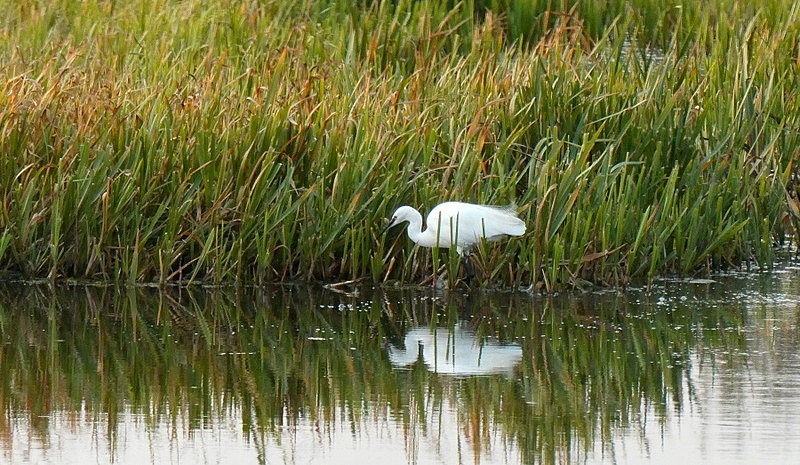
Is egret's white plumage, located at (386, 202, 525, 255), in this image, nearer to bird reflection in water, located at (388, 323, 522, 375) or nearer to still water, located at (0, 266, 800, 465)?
still water, located at (0, 266, 800, 465)

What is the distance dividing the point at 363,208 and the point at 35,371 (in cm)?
222

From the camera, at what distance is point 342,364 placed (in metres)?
5.80

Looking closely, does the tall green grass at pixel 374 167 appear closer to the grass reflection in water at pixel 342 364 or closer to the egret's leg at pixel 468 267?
the egret's leg at pixel 468 267

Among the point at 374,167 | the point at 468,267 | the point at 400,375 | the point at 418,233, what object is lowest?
the point at 400,375

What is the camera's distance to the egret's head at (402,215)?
709 centimetres

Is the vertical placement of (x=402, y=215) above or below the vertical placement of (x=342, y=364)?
above

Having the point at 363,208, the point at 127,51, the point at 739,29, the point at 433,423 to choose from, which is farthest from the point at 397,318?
the point at 739,29

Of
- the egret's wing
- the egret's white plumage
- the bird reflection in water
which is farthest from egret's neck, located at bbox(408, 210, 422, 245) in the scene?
the bird reflection in water

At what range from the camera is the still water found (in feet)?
15.0

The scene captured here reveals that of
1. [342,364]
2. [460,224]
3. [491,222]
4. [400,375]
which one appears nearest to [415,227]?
[460,224]

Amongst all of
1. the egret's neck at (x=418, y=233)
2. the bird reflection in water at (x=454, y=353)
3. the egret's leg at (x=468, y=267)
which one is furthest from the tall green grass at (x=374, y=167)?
the bird reflection in water at (x=454, y=353)

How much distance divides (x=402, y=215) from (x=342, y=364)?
146 cm

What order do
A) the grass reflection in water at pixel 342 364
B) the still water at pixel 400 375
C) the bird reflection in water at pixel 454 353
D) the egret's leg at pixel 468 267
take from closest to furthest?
the still water at pixel 400 375
the grass reflection in water at pixel 342 364
the bird reflection in water at pixel 454 353
the egret's leg at pixel 468 267

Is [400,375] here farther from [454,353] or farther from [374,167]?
[374,167]
